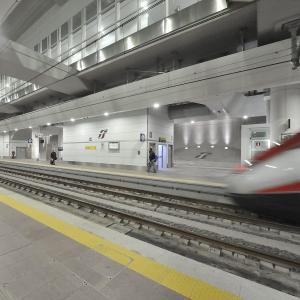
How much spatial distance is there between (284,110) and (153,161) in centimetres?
742

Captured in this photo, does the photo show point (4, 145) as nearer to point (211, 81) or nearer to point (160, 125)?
point (160, 125)

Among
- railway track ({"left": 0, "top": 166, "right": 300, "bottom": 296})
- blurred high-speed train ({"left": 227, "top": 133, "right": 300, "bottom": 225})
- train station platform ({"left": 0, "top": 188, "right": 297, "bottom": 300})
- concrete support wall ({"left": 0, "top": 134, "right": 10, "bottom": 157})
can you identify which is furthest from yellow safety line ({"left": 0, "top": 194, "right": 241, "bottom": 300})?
concrete support wall ({"left": 0, "top": 134, "right": 10, "bottom": 157})

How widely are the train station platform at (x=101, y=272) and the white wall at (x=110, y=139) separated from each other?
10640mm

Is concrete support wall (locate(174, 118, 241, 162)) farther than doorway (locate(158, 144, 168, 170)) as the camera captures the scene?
Yes

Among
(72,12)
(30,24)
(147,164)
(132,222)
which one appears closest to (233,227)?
(132,222)

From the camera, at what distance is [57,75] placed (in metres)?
12.7

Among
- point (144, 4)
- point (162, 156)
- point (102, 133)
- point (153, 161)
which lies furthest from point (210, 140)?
point (144, 4)

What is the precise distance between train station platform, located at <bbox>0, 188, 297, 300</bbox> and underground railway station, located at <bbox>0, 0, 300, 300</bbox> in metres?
0.02

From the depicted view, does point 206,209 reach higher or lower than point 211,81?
lower

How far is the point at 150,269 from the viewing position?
8.37 feet

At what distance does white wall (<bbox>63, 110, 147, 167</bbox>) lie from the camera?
1415 cm

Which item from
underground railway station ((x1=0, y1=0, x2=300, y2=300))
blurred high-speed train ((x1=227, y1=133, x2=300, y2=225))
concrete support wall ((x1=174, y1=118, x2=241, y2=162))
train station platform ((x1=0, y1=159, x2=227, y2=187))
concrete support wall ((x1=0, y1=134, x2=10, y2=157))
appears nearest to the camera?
underground railway station ((x1=0, y1=0, x2=300, y2=300))

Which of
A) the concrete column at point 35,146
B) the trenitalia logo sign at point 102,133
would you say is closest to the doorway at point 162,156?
the trenitalia logo sign at point 102,133

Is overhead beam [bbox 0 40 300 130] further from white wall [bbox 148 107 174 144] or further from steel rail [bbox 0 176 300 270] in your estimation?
steel rail [bbox 0 176 300 270]
